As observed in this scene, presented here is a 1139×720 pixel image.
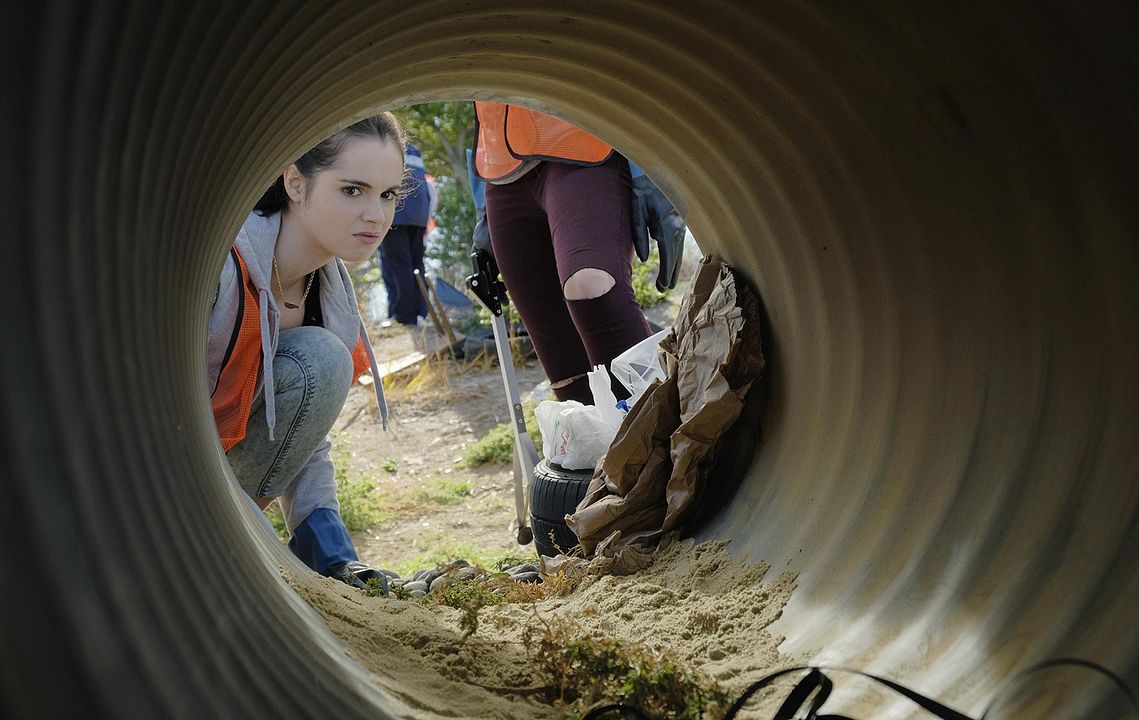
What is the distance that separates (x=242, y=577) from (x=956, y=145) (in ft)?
4.42

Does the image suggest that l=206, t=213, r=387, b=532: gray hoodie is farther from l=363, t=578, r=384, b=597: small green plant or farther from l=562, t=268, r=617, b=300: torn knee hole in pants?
l=562, t=268, r=617, b=300: torn knee hole in pants

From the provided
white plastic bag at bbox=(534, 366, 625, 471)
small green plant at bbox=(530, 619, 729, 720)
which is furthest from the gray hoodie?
small green plant at bbox=(530, 619, 729, 720)

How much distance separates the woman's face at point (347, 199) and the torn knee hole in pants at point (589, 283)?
0.61 meters

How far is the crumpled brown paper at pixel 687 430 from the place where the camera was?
8.04 feet

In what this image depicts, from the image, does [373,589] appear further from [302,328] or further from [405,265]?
[405,265]

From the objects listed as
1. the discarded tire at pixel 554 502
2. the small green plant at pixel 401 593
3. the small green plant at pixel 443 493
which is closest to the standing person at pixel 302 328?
A: the small green plant at pixel 401 593

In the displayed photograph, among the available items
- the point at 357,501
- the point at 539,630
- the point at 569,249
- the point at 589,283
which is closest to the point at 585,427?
the point at 589,283

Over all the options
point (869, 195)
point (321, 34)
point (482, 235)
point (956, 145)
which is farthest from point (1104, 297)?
point (482, 235)

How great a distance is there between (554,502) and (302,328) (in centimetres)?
93

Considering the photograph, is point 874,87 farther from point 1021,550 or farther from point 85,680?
point 85,680

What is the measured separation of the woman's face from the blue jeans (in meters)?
0.28

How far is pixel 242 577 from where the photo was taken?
1297 mm

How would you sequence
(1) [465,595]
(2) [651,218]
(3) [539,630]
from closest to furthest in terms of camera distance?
(3) [539,630], (1) [465,595], (2) [651,218]

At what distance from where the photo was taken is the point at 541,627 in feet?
6.44
